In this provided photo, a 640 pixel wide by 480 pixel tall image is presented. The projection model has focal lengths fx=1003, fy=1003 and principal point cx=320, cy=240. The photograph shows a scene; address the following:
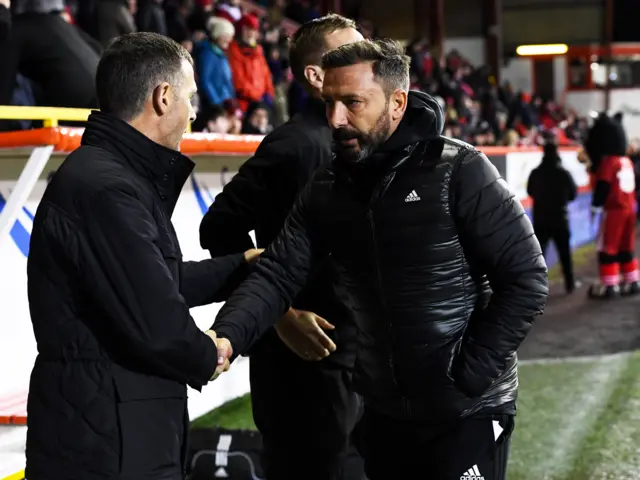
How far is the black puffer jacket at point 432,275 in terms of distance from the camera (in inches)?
106

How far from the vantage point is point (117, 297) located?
230cm

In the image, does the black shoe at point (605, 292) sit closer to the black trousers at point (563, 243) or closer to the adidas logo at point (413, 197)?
the black trousers at point (563, 243)

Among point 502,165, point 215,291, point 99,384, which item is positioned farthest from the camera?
point 502,165

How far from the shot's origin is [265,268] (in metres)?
3.03

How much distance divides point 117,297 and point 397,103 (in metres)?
1.00

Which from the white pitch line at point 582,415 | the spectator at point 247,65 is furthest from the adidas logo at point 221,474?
the spectator at point 247,65

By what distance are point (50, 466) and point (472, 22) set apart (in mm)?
30475

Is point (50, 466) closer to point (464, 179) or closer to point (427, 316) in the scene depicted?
point (427, 316)

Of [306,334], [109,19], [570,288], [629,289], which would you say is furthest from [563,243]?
[306,334]

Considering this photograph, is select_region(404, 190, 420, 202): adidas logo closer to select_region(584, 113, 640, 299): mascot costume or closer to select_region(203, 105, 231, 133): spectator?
select_region(203, 105, 231, 133): spectator

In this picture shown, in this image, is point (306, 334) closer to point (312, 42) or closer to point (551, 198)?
point (312, 42)

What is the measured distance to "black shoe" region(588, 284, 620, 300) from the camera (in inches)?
425

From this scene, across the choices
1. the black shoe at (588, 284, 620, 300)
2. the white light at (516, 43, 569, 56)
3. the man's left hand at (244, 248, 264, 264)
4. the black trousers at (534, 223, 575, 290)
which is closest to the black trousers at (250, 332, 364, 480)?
the man's left hand at (244, 248, 264, 264)

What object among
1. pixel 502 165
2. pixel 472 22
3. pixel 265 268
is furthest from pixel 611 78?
pixel 265 268
